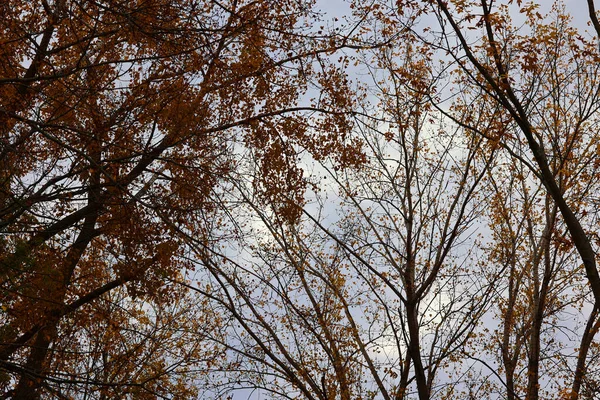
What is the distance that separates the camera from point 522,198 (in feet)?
41.7

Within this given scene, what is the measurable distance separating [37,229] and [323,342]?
17.8 feet

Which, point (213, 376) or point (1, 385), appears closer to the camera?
point (1, 385)

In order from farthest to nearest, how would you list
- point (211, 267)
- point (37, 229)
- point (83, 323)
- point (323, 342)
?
1. point (323, 342)
2. point (211, 267)
3. point (83, 323)
4. point (37, 229)

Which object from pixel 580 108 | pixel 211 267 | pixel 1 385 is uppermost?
pixel 580 108

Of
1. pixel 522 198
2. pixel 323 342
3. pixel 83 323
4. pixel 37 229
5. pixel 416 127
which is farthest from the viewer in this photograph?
pixel 522 198

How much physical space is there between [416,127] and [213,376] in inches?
260

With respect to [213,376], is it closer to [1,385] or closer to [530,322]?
[1,385]

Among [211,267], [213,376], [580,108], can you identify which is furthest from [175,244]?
[580,108]

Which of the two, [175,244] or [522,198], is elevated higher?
[522,198]

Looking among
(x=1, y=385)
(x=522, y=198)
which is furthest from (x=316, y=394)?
(x=522, y=198)

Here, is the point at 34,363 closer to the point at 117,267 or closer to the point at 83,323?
the point at 83,323

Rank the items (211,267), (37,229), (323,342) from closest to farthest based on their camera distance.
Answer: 1. (37,229)
2. (211,267)
3. (323,342)

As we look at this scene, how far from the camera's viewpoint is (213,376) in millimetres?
10805

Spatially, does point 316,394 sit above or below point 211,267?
below
